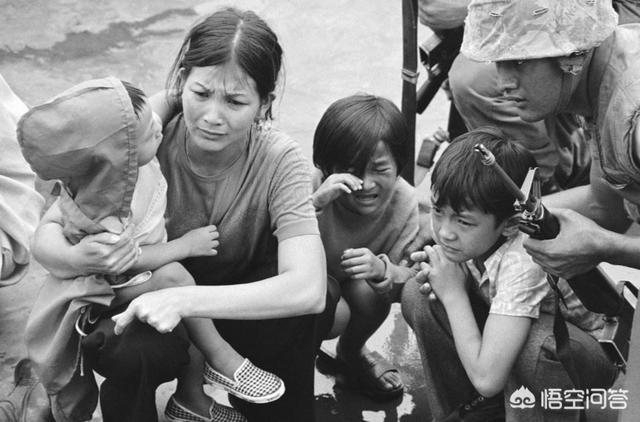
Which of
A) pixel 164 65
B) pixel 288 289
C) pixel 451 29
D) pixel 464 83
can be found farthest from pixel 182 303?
pixel 164 65

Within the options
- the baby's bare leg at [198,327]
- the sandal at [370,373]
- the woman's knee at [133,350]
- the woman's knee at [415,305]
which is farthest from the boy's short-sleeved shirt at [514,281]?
the woman's knee at [133,350]

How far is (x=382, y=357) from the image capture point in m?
3.10

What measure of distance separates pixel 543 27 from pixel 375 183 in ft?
2.27

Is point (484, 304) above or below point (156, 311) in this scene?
below

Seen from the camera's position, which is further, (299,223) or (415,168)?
(415,168)

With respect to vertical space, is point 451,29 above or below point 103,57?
above

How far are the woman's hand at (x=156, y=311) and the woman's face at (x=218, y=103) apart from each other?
0.45 meters

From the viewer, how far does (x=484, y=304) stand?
2.58 metres

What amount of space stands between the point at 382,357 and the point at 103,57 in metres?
2.54

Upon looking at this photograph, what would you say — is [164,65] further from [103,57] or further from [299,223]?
[299,223]

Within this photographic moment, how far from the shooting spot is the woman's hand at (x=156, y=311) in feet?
7.46

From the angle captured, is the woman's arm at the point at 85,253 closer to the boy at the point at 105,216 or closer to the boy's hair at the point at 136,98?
the boy at the point at 105,216

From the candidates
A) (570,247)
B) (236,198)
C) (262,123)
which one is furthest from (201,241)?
(570,247)

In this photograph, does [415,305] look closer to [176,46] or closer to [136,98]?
[136,98]
